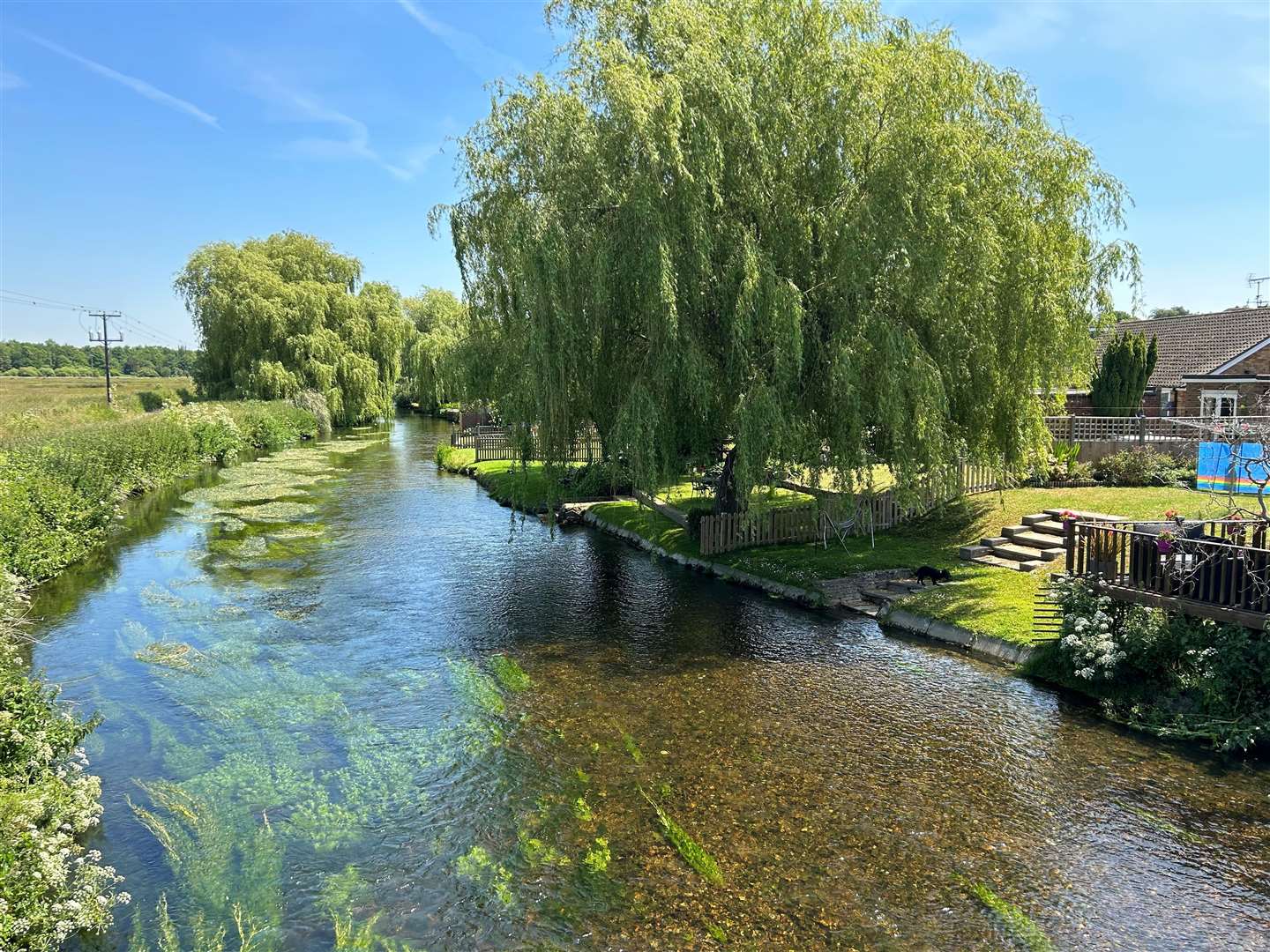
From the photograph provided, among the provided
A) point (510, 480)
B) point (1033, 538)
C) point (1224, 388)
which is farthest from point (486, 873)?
point (1224, 388)

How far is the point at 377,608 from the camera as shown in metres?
16.9

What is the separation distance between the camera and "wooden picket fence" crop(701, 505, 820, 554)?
1989 centimetres

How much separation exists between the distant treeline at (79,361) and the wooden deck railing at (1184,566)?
13084cm

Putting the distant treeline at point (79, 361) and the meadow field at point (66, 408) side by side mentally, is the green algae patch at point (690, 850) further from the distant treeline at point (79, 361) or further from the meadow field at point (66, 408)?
the distant treeline at point (79, 361)

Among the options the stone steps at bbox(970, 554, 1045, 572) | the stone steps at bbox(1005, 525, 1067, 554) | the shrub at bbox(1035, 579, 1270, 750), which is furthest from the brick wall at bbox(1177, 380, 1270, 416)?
the shrub at bbox(1035, 579, 1270, 750)

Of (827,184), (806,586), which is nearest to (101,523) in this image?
(806,586)

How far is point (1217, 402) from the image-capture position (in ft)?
96.3

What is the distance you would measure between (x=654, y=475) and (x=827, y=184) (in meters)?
6.75

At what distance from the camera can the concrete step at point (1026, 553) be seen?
16578 mm

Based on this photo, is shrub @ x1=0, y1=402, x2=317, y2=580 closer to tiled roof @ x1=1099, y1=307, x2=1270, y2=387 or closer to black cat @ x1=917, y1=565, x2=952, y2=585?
black cat @ x1=917, y1=565, x2=952, y2=585

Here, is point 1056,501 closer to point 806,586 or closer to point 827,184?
point 806,586

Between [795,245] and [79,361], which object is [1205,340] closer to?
[795,245]

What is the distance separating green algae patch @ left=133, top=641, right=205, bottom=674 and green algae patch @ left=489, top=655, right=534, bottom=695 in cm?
497

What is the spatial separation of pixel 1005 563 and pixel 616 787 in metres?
11.2
